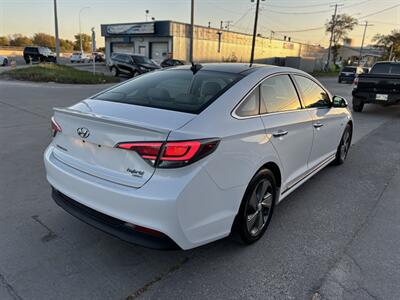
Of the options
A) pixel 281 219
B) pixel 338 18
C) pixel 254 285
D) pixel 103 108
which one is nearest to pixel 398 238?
pixel 281 219

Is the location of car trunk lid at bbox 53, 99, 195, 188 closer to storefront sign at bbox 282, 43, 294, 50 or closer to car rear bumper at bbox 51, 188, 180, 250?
car rear bumper at bbox 51, 188, 180, 250

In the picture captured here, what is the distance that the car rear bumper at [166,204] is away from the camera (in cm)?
207

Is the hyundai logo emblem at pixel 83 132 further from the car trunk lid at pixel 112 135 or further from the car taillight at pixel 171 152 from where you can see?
the car taillight at pixel 171 152

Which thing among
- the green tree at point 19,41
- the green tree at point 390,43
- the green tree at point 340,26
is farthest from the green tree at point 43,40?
the green tree at point 390,43

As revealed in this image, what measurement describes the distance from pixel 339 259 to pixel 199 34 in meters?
35.9

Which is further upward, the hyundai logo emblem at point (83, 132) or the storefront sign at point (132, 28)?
the storefront sign at point (132, 28)

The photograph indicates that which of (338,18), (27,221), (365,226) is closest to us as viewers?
(27,221)

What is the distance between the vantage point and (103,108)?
8.55ft

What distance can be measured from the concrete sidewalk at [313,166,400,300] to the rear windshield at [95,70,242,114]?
174 cm

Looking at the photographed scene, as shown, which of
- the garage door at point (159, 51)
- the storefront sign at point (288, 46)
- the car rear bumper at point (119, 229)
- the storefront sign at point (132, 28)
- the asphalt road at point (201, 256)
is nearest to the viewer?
the car rear bumper at point (119, 229)

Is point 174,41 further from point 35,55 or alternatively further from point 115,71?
point 35,55

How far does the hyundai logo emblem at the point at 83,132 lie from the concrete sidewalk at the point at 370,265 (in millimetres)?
2089

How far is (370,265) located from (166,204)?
193cm

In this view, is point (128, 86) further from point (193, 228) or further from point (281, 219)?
point (281, 219)
